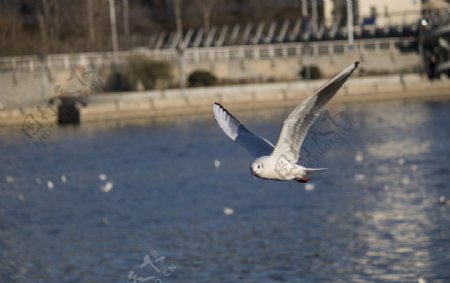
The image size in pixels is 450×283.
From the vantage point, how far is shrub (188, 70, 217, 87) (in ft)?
210

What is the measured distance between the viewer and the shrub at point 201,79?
64125 millimetres

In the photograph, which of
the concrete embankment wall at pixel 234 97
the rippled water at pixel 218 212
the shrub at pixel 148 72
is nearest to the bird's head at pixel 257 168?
the rippled water at pixel 218 212

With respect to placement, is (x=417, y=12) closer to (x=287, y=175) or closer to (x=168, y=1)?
(x=168, y=1)

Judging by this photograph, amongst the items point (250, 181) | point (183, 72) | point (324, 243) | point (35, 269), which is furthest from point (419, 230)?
point (183, 72)

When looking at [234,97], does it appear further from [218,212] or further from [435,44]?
[218,212]

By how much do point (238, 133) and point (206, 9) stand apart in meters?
74.0

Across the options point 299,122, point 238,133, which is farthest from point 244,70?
point 299,122

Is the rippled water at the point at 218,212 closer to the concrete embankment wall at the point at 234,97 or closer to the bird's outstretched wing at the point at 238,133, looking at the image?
the concrete embankment wall at the point at 234,97

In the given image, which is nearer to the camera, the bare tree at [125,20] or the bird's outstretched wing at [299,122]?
the bird's outstretched wing at [299,122]

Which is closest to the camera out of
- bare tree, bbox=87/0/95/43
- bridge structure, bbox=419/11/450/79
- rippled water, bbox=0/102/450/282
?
rippled water, bbox=0/102/450/282

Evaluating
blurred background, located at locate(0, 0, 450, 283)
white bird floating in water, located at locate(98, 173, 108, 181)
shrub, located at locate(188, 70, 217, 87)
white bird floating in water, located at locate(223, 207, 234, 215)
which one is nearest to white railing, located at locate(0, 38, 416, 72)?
blurred background, located at locate(0, 0, 450, 283)

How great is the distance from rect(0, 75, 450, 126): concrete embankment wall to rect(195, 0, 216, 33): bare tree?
73.4ft

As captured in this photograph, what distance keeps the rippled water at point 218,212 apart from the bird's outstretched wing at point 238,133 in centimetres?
868

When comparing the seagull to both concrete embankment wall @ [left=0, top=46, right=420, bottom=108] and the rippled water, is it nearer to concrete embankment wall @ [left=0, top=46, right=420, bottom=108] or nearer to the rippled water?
the rippled water
